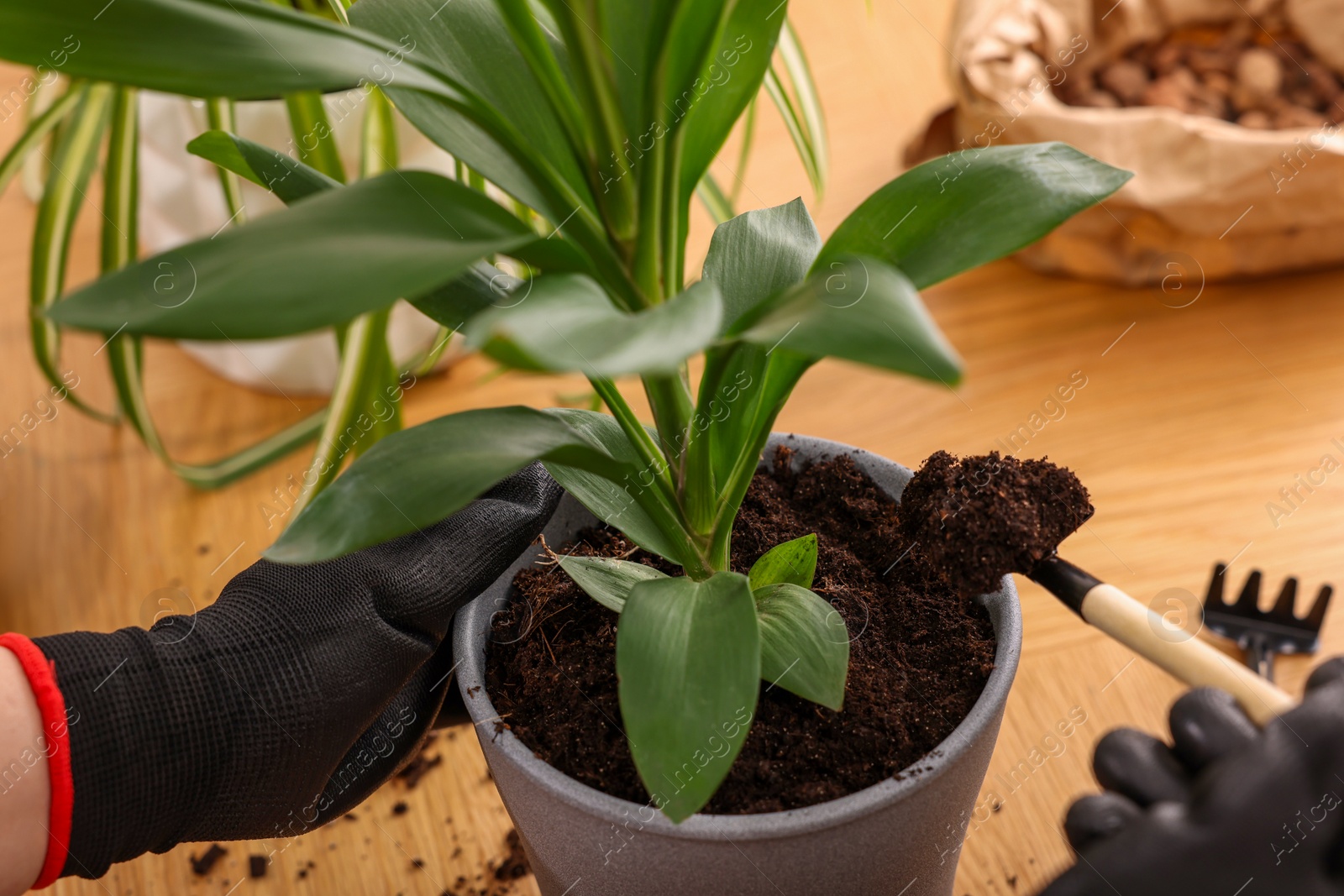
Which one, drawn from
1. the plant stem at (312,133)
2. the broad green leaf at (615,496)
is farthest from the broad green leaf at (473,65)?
the plant stem at (312,133)

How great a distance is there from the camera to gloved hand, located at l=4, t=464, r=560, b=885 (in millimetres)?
428

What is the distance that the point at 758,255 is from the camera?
431mm

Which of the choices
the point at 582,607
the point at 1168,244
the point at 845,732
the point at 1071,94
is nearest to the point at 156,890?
the point at 582,607

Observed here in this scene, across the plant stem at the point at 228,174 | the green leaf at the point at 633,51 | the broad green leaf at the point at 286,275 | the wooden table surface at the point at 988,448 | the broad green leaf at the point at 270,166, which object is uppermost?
the plant stem at the point at 228,174

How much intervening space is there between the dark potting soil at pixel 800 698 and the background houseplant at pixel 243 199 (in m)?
0.25

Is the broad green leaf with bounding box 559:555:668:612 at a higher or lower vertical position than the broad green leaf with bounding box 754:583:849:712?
higher

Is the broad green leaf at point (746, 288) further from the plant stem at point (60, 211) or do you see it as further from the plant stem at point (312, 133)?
the plant stem at point (60, 211)

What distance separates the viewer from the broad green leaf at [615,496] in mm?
428

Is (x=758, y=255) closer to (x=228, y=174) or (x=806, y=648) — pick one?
(x=806, y=648)

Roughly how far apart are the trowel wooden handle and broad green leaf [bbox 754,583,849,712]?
0.31 ft

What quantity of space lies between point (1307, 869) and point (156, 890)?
595mm

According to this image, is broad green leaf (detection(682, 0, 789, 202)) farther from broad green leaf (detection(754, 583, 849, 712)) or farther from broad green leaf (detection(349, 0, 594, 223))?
broad green leaf (detection(754, 583, 849, 712))

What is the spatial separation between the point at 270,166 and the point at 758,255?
0.19 metres

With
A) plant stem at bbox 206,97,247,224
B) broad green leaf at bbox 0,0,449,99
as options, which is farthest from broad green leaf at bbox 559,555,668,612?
plant stem at bbox 206,97,247,224
